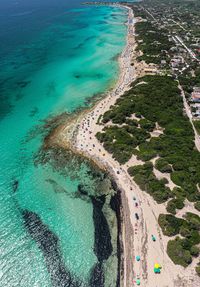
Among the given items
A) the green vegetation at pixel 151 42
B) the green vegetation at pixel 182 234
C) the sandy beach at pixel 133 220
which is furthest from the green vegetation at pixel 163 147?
the green vegetation at pixel 151 42

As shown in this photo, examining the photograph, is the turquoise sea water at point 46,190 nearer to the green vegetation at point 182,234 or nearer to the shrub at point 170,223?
the shrub at point 170,223

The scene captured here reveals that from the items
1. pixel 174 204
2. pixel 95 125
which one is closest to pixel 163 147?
pixel 174 204

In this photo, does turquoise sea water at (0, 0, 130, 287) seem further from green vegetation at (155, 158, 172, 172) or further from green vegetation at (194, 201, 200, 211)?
green vegetation at (194, 201, 200, 211)

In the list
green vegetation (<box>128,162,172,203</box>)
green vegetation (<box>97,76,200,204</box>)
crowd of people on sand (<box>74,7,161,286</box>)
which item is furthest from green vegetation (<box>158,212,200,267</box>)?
green vegetation (<box>128,162,172,203</box>)

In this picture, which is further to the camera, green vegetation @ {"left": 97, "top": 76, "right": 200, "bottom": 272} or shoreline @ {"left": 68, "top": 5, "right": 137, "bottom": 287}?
green vegetation @ {"left": 97, "top": 76, "right": 200, "bottom": 272}

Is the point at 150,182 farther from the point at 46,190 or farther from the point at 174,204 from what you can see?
the point at 46,190

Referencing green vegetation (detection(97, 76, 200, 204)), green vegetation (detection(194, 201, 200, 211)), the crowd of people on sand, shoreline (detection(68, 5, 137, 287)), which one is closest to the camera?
shoreline (detection(68, 5, 137, 287))
